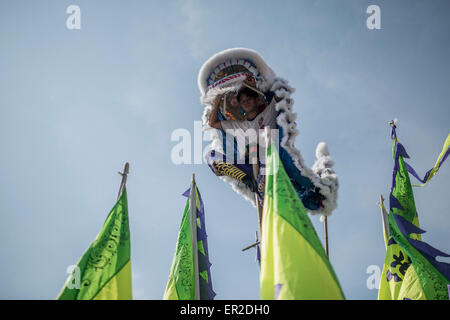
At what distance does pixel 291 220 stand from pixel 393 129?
419cm

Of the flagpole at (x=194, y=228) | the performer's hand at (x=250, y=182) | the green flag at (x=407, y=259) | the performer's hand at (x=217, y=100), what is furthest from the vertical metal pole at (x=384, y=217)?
the performer's hand at (x=217, y=100)

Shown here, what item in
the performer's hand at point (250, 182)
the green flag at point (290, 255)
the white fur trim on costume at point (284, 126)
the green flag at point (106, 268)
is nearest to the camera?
the green flag at point (290, 255)

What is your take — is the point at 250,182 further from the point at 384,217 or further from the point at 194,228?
the point at 384,217

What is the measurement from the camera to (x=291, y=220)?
378cm

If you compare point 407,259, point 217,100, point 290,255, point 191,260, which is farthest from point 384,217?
point 290,255

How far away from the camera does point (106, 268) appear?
14.0 feet

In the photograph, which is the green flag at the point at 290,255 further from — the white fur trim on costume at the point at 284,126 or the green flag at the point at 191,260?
the green flag at the point at 191,260

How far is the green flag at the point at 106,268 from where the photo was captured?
399cm

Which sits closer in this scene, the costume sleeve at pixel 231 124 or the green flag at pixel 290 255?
the green flag at pixel 290 255

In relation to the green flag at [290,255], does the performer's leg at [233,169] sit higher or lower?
higher

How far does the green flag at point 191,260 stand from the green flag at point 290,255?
6.75ft

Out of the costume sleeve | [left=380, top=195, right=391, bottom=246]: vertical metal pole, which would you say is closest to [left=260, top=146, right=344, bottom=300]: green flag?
the costume sleeve
